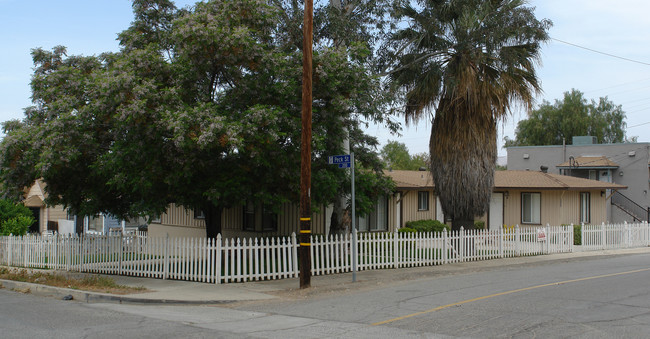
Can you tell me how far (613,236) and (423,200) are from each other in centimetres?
862

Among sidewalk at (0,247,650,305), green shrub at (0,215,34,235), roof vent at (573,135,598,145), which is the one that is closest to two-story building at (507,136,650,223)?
roof vent at (573,135,598,145)

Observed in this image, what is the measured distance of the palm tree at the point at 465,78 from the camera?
1883 centimetres

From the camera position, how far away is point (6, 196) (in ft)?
55.0

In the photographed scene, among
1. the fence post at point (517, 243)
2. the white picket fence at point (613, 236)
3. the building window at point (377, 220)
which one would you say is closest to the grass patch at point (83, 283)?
the building window at point (377, 220)

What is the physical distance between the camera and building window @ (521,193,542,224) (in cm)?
2988

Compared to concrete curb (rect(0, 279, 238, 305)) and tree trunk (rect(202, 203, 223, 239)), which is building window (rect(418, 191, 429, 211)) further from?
concrete curb (rect(0, 279, 238, 305))

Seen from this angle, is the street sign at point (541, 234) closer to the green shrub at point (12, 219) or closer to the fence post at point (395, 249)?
the fence post at point (395, 249)

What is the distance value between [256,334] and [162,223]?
62.6 feet

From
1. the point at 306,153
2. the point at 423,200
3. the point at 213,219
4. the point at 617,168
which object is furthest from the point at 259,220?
the point at 617,168

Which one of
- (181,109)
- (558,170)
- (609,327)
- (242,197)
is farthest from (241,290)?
(558,170)

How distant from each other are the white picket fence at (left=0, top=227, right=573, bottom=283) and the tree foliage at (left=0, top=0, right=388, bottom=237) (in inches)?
51.5

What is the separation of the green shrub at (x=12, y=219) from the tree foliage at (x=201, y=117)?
9.95m

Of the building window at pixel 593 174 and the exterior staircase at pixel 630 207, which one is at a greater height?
the building window at pixel 593 174

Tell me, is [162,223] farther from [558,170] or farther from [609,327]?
[558,170]
